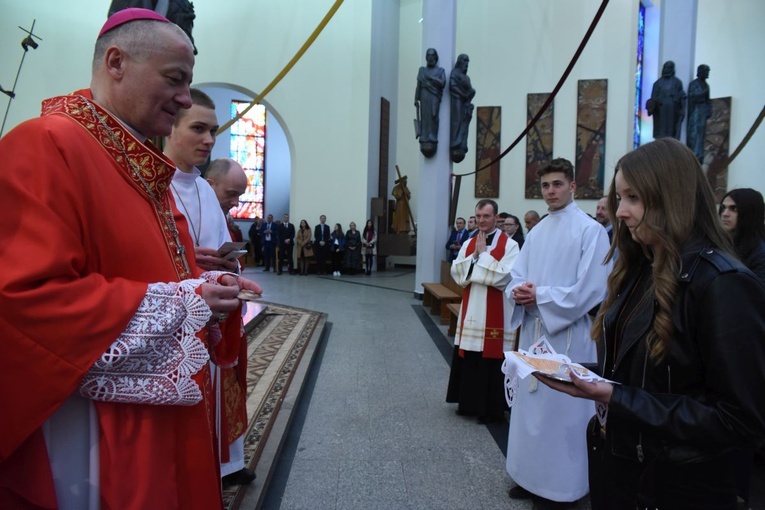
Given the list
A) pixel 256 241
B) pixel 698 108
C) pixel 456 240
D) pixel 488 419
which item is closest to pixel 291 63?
pixel 456 240

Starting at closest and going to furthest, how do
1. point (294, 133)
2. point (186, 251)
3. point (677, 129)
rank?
point (186, 251) < point (677, 129) < point (294, 133)

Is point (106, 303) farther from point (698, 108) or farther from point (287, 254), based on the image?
point (287, 254)

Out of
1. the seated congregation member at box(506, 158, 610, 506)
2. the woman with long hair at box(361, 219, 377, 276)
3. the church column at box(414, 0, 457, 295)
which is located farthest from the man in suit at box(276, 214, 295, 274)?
the seated congregation member at box(506, 158, 610, 506)

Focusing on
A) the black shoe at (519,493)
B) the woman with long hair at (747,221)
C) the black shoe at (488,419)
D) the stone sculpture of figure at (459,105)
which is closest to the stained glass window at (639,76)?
the stone sculpture of figure at (459,105)

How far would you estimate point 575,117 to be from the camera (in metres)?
14.6

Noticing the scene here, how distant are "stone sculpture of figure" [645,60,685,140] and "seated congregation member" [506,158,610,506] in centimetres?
699

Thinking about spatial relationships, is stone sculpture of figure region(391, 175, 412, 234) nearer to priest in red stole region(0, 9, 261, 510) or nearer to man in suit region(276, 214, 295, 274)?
man in suit region(276, 214, 295, 274)

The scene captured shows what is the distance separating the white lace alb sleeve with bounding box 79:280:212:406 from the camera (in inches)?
41.1

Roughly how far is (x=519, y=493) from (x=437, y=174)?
7091 millimetres

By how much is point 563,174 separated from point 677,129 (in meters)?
7.29

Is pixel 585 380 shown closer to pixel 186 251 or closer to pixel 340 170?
pixel 186 251

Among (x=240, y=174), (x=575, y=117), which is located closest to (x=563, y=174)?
(x=240, y=174)

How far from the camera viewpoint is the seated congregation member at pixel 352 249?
1400 cm

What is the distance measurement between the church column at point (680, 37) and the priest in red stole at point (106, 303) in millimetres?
10012
